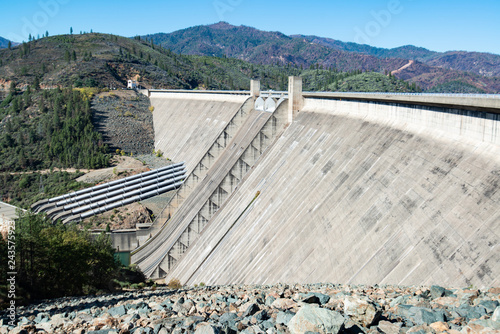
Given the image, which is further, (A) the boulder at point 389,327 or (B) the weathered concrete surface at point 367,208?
(B) the weathered concrete surface at point 367,208

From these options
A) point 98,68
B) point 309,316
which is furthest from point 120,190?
point 98,68

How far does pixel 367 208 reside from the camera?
16484 millimetres

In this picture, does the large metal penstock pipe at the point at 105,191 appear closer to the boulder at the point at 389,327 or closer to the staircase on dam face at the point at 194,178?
the staircase on dam face at the point at 194,178

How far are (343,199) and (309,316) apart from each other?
12.5 m

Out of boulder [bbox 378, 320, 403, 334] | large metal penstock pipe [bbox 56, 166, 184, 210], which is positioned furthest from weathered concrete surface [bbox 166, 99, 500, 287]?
large metal penstock pipe [bbox 56, 166, 184, 210]

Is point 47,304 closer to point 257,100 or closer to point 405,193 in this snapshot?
point 405,193

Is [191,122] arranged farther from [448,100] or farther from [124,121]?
[448,100]

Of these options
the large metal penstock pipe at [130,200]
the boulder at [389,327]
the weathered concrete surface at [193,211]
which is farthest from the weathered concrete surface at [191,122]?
the boulder at [389,327]

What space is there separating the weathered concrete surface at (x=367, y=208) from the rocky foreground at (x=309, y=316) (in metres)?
2.70

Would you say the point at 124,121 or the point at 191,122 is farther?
the point at 124,121

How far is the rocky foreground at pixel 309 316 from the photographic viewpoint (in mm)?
6562

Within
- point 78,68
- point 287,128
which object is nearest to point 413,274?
point 287,128

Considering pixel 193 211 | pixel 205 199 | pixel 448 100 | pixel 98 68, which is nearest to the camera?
pixel 448 100

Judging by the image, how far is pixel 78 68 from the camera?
89938 mm
